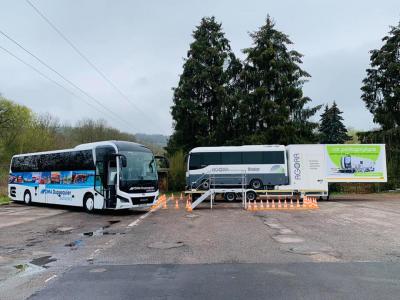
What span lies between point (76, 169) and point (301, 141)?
76.2 ft

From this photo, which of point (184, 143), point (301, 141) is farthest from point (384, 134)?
point (184, 143)

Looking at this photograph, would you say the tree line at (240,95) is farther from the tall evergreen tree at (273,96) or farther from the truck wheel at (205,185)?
the truck wheel at (205,185)

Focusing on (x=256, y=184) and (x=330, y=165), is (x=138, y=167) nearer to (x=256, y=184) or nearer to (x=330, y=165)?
(x=256, y=184)

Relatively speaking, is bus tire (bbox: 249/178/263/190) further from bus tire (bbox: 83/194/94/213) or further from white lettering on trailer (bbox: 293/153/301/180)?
bus tire (bbox: 83/194/94/213)

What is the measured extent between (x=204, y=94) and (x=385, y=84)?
18.0m

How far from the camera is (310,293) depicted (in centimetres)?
634

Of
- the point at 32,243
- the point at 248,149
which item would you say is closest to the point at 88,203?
the point at 32,243

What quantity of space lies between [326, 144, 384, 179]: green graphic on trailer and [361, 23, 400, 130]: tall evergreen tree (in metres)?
11.2

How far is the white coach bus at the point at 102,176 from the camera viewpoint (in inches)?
789

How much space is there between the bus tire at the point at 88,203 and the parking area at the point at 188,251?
3.93 m

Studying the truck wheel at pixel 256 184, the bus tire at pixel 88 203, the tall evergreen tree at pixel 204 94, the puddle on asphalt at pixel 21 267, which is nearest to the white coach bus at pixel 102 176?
the bus tire at pixel 88 203

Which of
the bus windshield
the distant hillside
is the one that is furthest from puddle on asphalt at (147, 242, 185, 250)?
the distant hillside

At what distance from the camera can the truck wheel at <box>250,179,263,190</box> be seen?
30.5m

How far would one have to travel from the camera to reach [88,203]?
21750 mm
